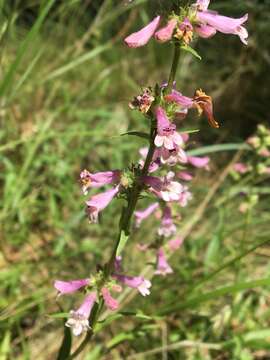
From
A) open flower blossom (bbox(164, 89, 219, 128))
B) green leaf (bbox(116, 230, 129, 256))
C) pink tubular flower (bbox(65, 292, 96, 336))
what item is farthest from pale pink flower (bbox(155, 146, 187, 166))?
pink tubular flower (bbox(65, 292, 96, 336))

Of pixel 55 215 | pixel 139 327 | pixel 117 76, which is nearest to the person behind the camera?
pixel 139 327

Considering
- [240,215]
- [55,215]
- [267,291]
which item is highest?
[240,215]

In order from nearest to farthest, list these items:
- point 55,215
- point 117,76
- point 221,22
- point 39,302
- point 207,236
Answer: point 221,22 < point 39,302 < point 55,215 < point 207,236 < point 117,76

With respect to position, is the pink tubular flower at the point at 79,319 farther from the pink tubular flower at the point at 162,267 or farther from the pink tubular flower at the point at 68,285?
the pink tubular flower at the point at 162,267

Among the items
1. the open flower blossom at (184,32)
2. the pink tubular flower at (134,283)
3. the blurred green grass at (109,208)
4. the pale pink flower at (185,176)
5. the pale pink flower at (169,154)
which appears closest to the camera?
the open flower blossom at (184,32)

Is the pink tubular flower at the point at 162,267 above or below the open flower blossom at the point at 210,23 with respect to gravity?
below

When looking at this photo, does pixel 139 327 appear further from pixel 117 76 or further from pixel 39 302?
pixel 117 76

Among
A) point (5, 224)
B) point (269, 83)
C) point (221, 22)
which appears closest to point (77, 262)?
point (5, 224)

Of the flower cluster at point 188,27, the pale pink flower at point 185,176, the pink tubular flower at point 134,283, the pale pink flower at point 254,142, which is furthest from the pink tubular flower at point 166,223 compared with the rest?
the flower cluster at point 188,27
